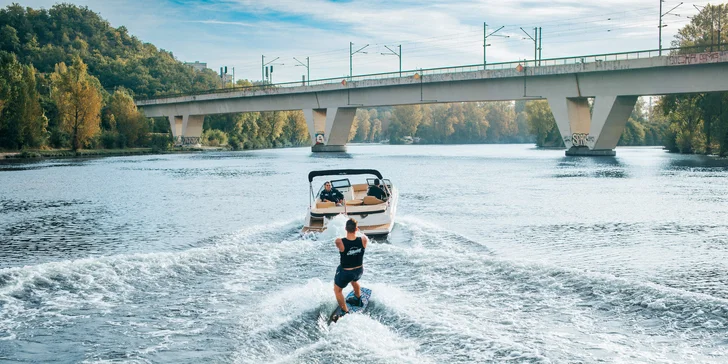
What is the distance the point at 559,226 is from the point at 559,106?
52.3m

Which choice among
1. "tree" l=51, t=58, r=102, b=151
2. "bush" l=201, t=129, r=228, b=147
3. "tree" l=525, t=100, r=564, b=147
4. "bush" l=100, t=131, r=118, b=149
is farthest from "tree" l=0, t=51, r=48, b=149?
"tree" l=525, t=100, r=564, b=147

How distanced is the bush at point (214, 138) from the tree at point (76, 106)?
37.2 m

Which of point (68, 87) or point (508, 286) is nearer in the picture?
point (508, 286)

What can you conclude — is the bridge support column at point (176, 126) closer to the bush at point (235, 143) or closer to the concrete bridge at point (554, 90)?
the bush at point (235, 143)

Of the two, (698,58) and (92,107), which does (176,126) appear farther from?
(698,58)

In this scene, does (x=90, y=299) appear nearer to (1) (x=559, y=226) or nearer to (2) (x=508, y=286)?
(2) (x=508, y=286)

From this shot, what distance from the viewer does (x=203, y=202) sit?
39.1m

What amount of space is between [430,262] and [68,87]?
284 ft

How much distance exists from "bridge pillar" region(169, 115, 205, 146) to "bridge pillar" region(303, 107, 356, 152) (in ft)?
102

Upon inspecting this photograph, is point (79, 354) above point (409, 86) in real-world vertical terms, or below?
below

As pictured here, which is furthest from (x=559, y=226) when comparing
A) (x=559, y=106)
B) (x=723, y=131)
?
(x=723, y=131)

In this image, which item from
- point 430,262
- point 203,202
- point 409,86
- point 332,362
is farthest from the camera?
point 409,86

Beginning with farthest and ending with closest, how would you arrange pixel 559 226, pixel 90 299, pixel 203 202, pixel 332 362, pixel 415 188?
1. pixel 415 188
2. pixel 203 202
3. pixel 559 226
4. pixel 90 299
5. pixel 332 362

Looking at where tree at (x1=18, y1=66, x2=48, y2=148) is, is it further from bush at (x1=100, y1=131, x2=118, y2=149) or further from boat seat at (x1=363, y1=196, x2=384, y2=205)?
boat seat at (x1=363, y1=196, x2=384, y2=205)
